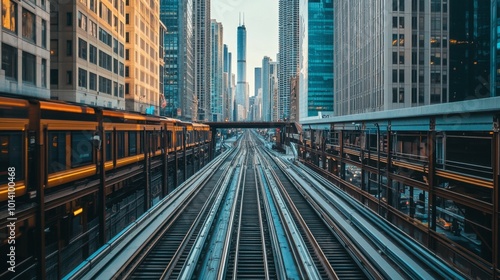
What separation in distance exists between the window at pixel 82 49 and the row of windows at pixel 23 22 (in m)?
6.18

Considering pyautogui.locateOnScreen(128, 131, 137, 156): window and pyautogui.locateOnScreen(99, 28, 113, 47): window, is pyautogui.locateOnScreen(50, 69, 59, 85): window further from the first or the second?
pyautogui.locateOnScreen(128, 131, 137, 156): window

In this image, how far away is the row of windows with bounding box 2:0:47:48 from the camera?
2303 centimetres

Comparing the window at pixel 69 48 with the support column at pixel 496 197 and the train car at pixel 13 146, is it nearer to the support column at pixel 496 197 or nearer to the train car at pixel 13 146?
the train car at pixel 13 146

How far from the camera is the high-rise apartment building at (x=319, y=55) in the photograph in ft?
436

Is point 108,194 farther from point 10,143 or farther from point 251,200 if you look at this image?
point 251,200

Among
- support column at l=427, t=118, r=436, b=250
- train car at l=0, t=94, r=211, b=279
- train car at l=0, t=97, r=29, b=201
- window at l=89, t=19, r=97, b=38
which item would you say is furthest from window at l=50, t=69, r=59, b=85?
support column at l=427, t=118, r=436, b=250

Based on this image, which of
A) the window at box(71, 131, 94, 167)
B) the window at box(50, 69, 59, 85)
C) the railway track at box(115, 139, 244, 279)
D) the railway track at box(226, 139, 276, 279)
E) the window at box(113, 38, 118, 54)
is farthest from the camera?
the window at box(113, 38, 118, 54)

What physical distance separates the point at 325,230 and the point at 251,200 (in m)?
9.87

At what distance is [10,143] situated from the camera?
941 centimetres

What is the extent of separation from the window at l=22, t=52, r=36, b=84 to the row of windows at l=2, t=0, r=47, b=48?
3.99ft

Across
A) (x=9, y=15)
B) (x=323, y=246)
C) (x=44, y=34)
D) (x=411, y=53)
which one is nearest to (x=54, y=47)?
(x=44, y=34)

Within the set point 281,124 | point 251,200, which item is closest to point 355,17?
point 281,124

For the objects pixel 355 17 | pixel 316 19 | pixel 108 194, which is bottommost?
pixel 108 194

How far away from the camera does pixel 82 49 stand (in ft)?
116
